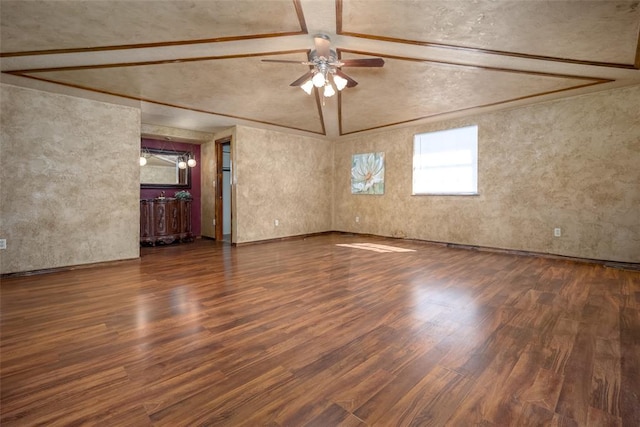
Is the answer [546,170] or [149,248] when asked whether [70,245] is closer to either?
[149,248]

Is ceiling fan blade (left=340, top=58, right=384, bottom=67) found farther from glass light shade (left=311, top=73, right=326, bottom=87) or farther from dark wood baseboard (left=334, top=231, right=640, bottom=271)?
dark wood baseboard (left=334, top=231, right=640, bottom=271)

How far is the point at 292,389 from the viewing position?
1536 millimetres

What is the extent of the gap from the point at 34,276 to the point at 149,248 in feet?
7.42

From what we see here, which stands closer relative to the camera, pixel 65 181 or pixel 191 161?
pixel 65 181

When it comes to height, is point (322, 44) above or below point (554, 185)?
above

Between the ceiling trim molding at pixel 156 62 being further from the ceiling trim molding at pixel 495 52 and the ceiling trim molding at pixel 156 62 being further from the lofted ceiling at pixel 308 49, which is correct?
the ceiling trim molding at pixel 495 52

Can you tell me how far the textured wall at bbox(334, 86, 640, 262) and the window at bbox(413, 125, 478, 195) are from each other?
0.47 ft

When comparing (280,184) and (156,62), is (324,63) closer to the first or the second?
(156,62)

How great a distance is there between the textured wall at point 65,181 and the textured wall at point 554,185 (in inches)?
225

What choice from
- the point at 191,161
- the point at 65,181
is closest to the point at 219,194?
the point at 191,161

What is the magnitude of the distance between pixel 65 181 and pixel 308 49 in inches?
158

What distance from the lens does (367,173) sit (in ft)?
24.7

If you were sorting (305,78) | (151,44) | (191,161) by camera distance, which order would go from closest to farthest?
(151,44) → (305,78) → (191,161)

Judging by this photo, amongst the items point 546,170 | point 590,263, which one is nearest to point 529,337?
point 590,263
